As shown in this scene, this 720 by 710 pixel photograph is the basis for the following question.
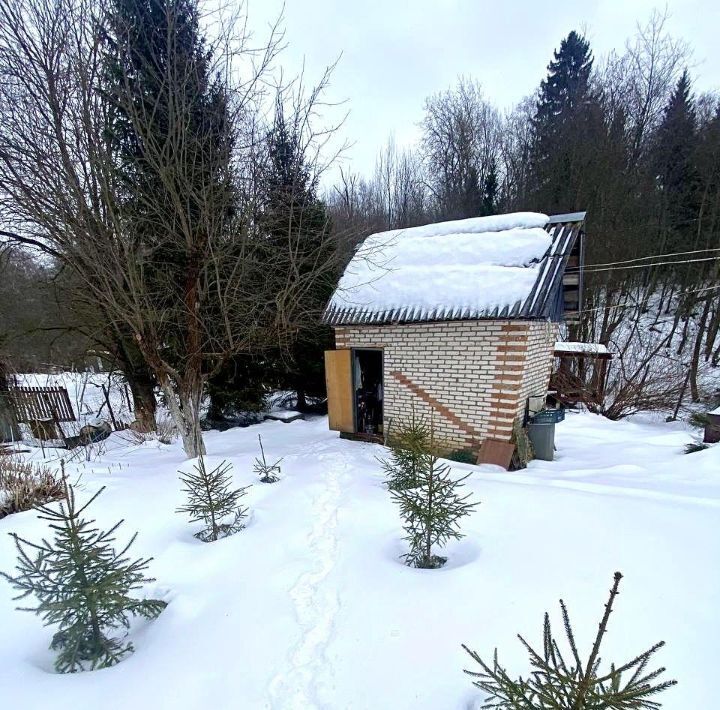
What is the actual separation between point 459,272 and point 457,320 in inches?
39.9

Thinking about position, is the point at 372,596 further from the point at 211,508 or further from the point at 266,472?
the point at 266,472

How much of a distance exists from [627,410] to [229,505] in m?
13.4

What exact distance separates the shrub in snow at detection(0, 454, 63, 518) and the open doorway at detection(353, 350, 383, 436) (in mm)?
4934

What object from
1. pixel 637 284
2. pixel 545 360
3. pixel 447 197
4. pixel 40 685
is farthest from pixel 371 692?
pixel 447 197

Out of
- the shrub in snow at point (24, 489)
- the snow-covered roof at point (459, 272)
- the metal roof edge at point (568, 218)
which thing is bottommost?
the shrub in snow at point (24, 489)

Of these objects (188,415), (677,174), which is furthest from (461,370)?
(677,174)

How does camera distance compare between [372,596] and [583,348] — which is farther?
[583,348]

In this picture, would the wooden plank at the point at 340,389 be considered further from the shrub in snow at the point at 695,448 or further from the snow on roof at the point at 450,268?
the shrub in snow at the point at 695,448

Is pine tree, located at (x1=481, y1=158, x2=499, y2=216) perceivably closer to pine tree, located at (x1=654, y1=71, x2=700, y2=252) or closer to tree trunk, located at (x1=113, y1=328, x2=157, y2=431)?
pine tree, located at (x1=654, y1=71, x2=700, y2=252)

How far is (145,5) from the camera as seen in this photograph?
18.0ft

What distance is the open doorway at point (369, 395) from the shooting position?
313 inches

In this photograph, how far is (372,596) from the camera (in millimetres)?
2816

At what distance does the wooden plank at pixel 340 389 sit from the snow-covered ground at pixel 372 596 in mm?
2852

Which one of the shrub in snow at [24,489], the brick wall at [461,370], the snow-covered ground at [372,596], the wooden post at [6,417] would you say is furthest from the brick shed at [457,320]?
the wooden post at [6,417]
